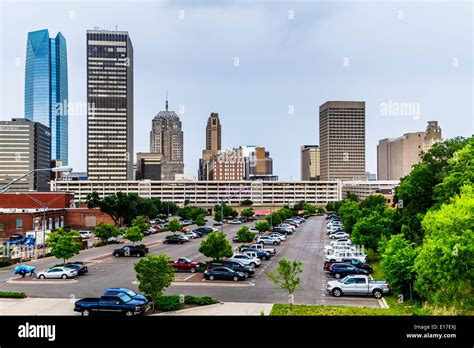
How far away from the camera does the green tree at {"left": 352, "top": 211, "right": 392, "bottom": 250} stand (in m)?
32.3

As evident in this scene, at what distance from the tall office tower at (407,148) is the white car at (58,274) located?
147295 mm

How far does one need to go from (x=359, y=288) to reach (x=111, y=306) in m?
11.3

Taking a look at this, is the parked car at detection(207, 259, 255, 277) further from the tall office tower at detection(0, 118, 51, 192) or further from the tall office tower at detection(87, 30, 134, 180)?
the tall office tower at detection(0, 118, 51, 192)

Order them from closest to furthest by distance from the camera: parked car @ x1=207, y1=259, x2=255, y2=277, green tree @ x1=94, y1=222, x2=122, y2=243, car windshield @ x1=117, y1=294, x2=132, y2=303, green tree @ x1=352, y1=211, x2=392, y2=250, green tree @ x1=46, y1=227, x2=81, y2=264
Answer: car windshield @ x1=117, y1=294, x2=132, y2=303 < parked car @ x1=207, y1=259, x2=255, y2=277 < green tree @ x1=46, y1=227, x2=81, y2=264 < green tree @ x1=352, y1=211, x2=392, y2=250 < green tree @ x1=94, y1=222, x2=122, y2=243

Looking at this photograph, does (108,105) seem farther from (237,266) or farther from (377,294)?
(377,294)

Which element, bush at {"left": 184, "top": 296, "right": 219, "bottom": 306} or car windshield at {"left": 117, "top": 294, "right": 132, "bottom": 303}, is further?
bush at {"left": 184, "top": 296, "right": 219, "bottom": 306}

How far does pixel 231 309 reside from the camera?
724 inches

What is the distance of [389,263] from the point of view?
2027 cm

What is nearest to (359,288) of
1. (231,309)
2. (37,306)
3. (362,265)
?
(231,309)

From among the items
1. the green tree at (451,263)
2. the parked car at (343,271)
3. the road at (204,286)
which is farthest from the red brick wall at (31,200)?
the green tree at (451,263)

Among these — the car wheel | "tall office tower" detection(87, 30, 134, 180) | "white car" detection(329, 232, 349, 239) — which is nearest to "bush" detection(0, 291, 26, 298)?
the car wheel

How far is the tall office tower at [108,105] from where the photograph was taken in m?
148

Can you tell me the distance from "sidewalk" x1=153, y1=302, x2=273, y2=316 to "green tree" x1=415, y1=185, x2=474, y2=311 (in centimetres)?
592

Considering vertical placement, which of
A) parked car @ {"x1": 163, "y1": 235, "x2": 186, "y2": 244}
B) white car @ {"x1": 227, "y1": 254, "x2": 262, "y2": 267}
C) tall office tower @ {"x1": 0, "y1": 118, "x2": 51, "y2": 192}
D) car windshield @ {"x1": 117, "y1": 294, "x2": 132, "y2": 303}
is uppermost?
tall office tower @ {"x1": 0, "y1": 118, "x2": 51, "y2": 192}
